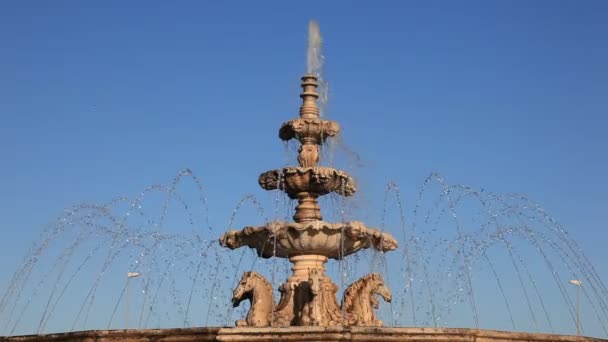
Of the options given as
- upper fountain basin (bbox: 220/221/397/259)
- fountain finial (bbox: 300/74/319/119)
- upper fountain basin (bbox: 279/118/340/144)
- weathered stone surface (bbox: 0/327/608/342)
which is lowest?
weathered stone surface (bbox: 0/327/608/342)

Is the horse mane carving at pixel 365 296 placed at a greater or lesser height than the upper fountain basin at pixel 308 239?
lesser

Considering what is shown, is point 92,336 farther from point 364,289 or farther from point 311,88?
point 311,88

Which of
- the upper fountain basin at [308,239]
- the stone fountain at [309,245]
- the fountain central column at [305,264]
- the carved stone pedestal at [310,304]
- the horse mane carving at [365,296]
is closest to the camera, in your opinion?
the carved stone pedestal at [310,304]

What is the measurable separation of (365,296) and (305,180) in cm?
294

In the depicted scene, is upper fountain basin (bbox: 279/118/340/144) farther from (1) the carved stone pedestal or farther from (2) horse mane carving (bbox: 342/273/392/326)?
(2) horse mane carving (bbox: 342/273/392/326)

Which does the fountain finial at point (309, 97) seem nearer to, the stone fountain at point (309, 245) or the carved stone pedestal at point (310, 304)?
the stone fountain at point (309, 245)

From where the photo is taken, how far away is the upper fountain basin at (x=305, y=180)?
25.0 metres

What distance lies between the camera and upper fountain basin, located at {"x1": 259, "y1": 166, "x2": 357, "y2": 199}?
82.1 feet

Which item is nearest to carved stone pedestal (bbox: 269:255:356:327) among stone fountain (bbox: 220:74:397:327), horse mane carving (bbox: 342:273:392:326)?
stone fountain (bbox: 220:74:397:327)

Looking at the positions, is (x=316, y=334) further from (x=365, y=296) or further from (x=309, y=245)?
(x=309, y=245)

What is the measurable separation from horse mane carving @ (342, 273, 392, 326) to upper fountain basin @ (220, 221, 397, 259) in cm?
91

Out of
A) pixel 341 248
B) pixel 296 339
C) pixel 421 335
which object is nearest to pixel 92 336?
pixel 296 339

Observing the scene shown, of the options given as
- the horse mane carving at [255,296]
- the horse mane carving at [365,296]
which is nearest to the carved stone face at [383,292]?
the horse mane carving at [365,296]

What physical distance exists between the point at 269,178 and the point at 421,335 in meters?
7.90
